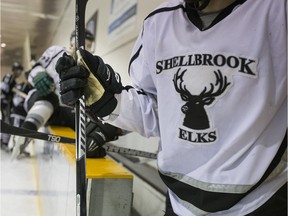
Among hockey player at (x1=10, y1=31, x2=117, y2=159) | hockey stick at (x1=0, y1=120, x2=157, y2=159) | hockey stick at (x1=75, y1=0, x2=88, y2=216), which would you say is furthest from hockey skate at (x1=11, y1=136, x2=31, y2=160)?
hockey stick at (x1=75, y1=0, x2=88, y2=216)

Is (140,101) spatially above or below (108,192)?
above

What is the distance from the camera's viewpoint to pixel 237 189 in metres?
0.55

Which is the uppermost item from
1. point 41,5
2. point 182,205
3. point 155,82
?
point 41,5

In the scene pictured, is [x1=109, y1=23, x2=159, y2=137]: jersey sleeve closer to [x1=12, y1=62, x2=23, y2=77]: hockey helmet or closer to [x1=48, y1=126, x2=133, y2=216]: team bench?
[x1=48, y1=126, x2=133, y2=216]: team bench

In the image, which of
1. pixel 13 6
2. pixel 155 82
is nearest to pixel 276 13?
pixel 155 82

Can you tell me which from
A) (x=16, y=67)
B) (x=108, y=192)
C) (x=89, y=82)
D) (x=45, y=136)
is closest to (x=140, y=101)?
(x=89, y=82)

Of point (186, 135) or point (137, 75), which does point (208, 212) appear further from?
point (137, 75)

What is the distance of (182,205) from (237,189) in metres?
0.13

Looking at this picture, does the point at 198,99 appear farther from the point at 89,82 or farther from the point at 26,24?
the point at 26,24

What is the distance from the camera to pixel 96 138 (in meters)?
1.25

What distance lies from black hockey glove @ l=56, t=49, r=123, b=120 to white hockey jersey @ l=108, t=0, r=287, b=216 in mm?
118

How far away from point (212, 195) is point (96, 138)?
0.74m

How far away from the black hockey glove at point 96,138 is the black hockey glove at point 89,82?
1.61ft

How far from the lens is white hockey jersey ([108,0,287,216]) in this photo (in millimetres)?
527
